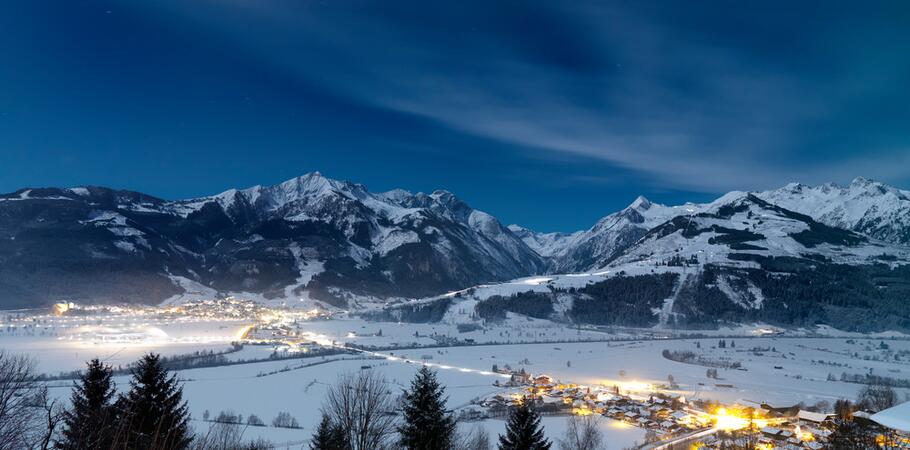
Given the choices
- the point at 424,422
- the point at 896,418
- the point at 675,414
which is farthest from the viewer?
the point at 675,414

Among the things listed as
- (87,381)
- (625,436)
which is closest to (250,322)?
(625,436)

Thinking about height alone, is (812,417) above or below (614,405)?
above

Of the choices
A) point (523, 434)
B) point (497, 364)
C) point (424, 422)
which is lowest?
point (497, 364)

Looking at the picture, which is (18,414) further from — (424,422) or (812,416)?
(812,416)

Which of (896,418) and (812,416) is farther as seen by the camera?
(812,416)

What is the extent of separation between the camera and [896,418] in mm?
5352

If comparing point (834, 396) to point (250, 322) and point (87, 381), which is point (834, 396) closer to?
point (87, 381)

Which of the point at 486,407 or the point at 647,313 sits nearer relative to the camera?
the point at 486,407

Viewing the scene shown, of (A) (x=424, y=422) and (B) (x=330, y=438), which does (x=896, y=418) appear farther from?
(B) (x=330, y=438)

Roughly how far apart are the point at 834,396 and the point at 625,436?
31.1 m

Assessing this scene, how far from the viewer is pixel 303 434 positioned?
1612 inches

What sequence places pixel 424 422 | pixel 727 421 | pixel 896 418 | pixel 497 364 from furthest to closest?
pixel 497 364
pixel 727 421
pixel 424 422
pixel 896 418

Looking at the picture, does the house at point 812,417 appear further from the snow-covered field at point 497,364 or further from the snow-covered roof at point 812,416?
the snow-covered field at point 497,364

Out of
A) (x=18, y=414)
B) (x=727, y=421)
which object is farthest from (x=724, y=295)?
(x=18, y=414)
